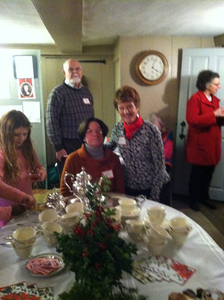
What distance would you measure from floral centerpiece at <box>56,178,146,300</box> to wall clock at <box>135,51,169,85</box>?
8.72ft

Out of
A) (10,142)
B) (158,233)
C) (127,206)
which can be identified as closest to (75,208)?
(127,206)

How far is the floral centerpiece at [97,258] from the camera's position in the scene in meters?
0.66

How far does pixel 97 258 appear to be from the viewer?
2.38 ft

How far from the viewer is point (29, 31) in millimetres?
2930

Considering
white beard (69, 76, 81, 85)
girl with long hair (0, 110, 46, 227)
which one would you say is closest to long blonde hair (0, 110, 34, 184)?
girl with long hair (0, 110, 46, 227)

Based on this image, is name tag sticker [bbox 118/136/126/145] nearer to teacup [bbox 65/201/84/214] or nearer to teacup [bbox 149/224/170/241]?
teacup [bbox 65/201/84/214]

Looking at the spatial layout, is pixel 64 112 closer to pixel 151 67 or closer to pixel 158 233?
pixel 151 67

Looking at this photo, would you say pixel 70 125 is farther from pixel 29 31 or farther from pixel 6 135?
pixel 29 31

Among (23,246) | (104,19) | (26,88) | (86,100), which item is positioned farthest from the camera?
(26,88)

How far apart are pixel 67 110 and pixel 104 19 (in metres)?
0.93

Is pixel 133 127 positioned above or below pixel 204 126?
above

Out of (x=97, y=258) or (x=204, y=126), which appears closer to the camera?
(x=97, y=258)

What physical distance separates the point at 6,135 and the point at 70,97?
1.14 meters

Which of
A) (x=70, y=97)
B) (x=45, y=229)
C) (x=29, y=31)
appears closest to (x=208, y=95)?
(x=70, y=97)
